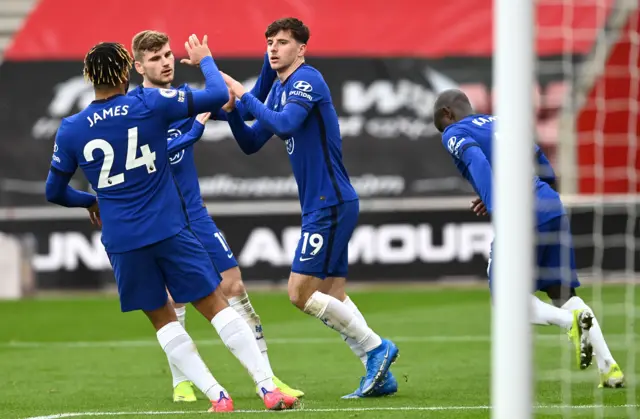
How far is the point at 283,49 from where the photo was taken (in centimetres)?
697

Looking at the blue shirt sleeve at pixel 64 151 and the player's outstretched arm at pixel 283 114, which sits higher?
the player's outstretched arm at pixel 283 114

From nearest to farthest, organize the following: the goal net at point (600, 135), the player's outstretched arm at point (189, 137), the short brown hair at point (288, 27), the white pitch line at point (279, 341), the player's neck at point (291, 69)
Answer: the short brown hair at point (288, 27), the player's neck at point (291, 69), the player's outstretched arm at point (189, 137), the white pitch line at point (279, 341), the goal net at point (600, 135)

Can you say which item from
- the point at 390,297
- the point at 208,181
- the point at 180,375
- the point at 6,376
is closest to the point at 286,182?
the point at 208,181

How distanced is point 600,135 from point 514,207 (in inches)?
546

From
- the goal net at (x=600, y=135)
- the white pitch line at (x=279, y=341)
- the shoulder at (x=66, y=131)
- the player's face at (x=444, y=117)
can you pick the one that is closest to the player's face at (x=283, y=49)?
the player's face at (x=444, y=117)

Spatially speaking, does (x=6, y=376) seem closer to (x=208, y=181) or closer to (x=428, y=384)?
(x=428, y=384)

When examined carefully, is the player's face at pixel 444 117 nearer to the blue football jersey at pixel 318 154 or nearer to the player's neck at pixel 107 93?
the blue football jersey at pixel 318 154

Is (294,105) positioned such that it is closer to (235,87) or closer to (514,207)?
(235,87)

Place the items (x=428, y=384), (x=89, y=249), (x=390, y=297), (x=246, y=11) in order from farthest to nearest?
(x=246, y=11), (x=89, y=249), (x=390, y=297), (x=428, y=384)

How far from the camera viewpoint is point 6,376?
8680 mm

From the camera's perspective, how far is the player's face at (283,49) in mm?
6961

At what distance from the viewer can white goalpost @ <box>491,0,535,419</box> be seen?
3.51 m

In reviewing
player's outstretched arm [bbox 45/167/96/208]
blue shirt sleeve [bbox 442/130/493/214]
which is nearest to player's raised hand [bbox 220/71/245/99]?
player's outstretched arm [bbox 45/167/96/208]

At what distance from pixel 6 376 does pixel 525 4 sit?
6.21 metres
